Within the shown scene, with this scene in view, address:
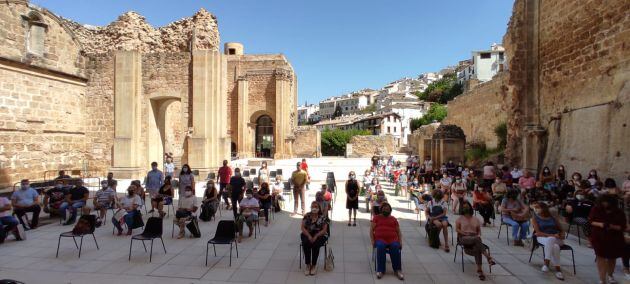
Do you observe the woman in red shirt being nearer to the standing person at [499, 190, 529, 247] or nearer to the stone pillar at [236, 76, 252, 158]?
the standing person at [499, 190, 529, 247]

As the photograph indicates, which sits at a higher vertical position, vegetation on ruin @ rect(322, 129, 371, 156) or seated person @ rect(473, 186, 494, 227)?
vegetation on ruin @ rect(322, 129, 371, 156)

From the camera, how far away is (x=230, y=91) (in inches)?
1462

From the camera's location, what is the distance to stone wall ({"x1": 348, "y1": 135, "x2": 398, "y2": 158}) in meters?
44.4

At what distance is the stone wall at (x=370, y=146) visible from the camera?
44.4m

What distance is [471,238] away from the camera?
5.64 metres

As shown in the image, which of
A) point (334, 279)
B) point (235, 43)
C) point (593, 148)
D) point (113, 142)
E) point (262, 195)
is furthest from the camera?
point (235, 43)

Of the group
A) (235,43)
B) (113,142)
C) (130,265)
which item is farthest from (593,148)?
(235,43)

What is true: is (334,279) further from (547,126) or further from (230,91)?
(230,91)

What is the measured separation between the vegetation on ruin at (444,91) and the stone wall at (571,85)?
63.1 meters

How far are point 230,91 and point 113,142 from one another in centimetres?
2104

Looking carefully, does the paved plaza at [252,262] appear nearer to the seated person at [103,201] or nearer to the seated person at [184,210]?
the seated person at [184,210]

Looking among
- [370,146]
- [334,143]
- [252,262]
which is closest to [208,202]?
[252,262]

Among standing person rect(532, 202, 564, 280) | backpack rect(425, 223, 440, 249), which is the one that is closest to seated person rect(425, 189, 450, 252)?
backpack rect(425, 223, 440, 249)

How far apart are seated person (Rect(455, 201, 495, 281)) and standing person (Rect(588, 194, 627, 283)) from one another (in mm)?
1419
